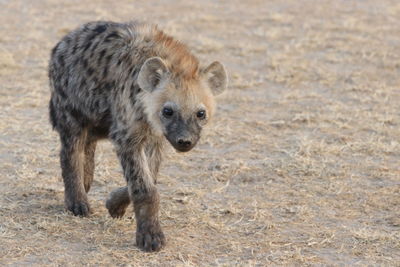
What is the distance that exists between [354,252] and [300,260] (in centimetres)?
29

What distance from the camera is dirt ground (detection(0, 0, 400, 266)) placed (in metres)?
3.68

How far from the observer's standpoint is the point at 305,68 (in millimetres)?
7363

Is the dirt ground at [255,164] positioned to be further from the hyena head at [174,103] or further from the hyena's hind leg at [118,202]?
the hyena head at [174,103]

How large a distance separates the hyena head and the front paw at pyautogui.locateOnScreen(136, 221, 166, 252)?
0.39 metres

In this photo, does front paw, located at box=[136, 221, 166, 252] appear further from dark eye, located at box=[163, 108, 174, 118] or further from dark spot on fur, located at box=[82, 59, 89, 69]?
dark spot on fur, located at box=[82, 59, 89, 69]

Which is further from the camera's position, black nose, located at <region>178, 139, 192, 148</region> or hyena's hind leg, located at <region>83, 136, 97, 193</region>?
hyena's hind leg, located at <region>83, 136, 97, 193</region>

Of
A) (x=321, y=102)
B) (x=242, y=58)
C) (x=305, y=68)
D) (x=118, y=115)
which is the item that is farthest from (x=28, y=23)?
(x=118, y=115)

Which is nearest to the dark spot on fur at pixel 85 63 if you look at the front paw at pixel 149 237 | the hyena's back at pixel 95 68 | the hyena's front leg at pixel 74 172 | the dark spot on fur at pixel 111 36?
the hyena's back at pixel 95 68

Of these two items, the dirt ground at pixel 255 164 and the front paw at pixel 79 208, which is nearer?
the dirt ground at pixel 255 164

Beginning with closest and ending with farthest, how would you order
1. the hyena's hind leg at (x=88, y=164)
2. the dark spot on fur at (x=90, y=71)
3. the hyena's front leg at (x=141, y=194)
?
the hyena's front leg at (x=141, y=194) → the dark spot on fur at (x=90, y=71) → the hyena's hind leg at (x=88, y=164)

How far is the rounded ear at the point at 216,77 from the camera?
374cm

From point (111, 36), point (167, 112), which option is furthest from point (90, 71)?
point (167, 112)

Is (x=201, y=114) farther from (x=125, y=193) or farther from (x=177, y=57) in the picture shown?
(x=125, y=193)

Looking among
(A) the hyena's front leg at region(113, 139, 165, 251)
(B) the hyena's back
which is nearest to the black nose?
(A) the hyena's front leg at region(113, 139, 165, 251)
